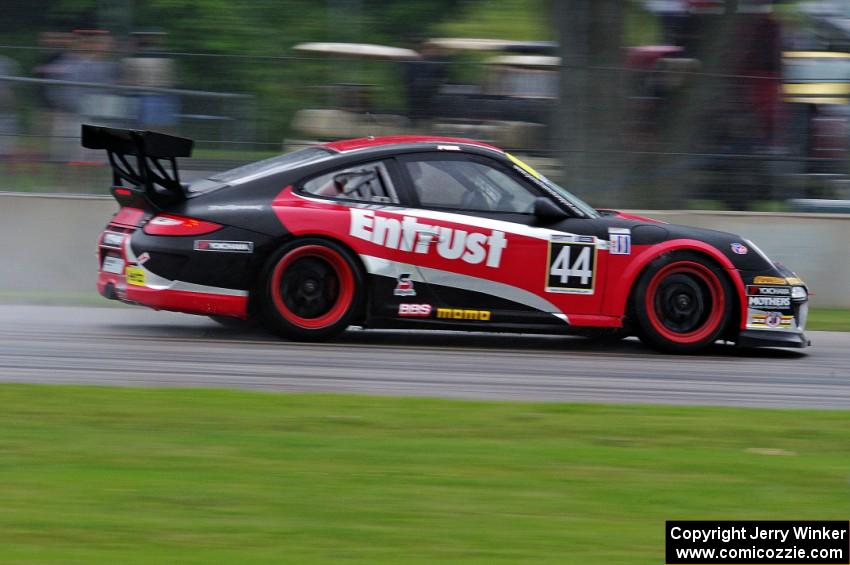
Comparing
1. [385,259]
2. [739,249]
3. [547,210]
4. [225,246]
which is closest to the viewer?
[225,246]

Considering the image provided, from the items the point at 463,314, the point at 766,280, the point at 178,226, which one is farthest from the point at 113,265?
the point at 766,280

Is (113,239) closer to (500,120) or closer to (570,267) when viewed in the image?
(570,267)

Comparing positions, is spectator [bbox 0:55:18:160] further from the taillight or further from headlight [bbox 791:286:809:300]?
headlight [bbox 791:286:809:300]

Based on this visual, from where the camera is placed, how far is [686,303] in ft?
28.6

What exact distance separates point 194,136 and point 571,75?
147 inches

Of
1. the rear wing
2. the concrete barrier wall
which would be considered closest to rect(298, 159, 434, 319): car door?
the rear wing

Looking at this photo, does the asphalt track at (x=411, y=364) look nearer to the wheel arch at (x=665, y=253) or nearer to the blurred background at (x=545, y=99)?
the wheel arch at (x=665, y=253)

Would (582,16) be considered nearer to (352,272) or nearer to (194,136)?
(194,136)

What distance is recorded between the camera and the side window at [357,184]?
844 centimetres

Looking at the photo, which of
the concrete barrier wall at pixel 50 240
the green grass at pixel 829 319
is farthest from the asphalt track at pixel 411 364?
the concrete barrier wall at pixel 50 240

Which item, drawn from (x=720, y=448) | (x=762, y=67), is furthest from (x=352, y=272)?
(x=762, y=67)

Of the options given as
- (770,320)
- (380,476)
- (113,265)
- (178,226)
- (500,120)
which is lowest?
(380,476)

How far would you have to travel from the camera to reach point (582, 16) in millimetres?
12555

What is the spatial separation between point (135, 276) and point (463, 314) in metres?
2.17
